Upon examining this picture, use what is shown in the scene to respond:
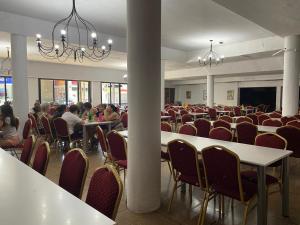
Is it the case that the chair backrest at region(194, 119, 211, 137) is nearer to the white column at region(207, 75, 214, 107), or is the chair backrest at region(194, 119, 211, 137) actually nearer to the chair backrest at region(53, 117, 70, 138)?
the chair backrest at region(53, 117, 70, 138)

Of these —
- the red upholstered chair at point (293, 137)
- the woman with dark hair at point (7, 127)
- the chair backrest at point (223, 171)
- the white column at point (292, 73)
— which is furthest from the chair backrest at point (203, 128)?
the woman with dark hair at point (7, 127)

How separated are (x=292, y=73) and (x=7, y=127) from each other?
7601mm

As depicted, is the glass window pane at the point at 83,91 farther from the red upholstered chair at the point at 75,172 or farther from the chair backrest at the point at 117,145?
the red upholstered chair at the point at 75,172

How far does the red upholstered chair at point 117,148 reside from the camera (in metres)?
3.29

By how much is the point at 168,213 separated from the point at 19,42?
5827 millimetres

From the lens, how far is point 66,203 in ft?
4.90

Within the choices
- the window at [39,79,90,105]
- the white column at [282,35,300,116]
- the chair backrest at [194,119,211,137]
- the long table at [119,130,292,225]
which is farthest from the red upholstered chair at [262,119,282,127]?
the window at [39,79,90,105]

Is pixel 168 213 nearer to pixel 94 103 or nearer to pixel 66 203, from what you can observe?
pixel 66 203

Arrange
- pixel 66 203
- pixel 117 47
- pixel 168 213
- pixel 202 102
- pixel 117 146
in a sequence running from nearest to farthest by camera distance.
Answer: pixel 66 203 < pixel 168 213 < pixel 117 146 < pixel 117 47 < pixel 202 102

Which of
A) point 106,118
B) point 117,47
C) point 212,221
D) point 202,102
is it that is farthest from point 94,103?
point 212,221

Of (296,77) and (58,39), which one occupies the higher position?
(58,39)

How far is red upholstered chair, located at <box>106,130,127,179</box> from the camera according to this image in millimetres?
3293

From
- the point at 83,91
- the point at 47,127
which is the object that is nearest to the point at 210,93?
the point at 83,91

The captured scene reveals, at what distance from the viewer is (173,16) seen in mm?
6125
